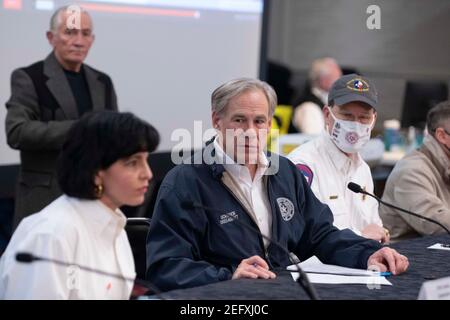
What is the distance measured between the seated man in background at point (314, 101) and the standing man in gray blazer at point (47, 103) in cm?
354

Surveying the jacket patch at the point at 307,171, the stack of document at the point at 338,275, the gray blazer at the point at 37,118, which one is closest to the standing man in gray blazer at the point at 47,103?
the gray blazer at the point at 37,118

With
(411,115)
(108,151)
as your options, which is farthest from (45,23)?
(411,115)

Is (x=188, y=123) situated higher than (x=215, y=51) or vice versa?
(x=215, y=51)

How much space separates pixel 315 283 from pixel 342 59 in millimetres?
8650

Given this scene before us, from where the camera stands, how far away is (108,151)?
88.4 inches

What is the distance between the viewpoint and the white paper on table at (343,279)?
2.79 meters

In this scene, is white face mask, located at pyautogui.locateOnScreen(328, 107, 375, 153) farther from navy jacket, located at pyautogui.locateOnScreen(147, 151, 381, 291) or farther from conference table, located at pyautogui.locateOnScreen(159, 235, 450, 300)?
conference table, located at pyautogui.locateOnScreen(159, 235, 450, 300)

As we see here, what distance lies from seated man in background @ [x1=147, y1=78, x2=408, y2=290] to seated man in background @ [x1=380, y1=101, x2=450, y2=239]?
92 centimetres

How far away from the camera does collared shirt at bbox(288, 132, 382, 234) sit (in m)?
3.84

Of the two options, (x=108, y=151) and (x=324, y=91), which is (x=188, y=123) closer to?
(x=324, y=91)

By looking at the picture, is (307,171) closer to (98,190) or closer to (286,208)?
(286,208)

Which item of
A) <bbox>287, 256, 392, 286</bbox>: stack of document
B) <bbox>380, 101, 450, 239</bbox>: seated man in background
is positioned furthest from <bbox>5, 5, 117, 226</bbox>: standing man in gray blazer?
<bbox>287, 256, 392, 286</bbox>: stack of document

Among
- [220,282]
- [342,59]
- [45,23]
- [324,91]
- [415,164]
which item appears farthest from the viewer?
[342,59]

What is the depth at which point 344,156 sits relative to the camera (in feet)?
12.9
